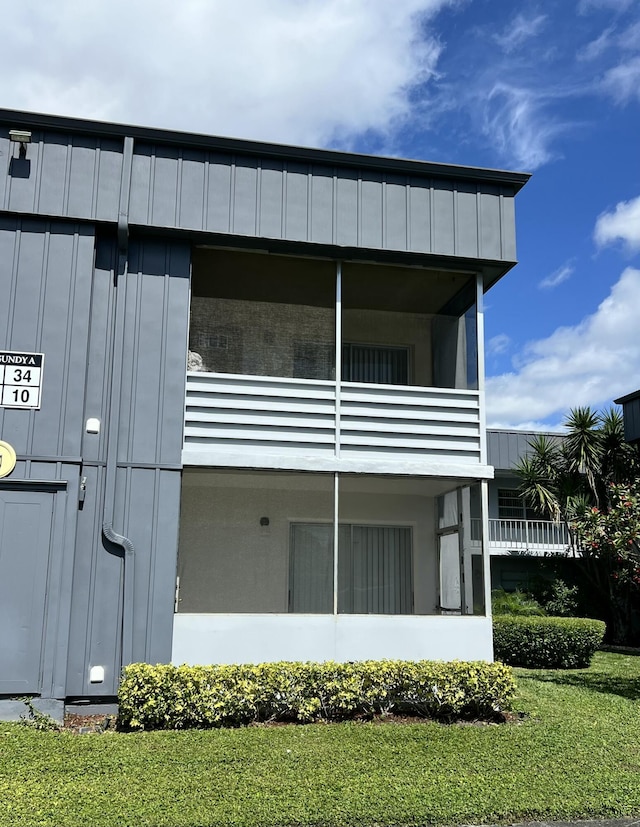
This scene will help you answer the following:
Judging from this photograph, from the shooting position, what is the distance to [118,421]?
29.9 feet

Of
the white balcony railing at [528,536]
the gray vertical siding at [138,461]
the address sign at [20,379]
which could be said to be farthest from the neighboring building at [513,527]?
the address sign at [20,379]

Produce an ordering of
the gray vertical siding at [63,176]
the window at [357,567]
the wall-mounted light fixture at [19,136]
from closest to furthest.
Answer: the wall-mounted light fixture at [19,136], the gray vertical siding at [63,176], the window at [357,567]

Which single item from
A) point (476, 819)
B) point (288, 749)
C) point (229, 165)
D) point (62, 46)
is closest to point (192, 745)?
point (288, 749)

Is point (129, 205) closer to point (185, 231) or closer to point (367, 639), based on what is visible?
point (185, 231)

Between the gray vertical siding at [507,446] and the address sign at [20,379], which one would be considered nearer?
the address sign at [20,379]

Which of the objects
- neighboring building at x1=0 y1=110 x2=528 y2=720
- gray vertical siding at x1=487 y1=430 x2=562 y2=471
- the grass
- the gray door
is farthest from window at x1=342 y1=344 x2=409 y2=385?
gray vertical siding at x1=487 y1=430 x2=562 y2=471

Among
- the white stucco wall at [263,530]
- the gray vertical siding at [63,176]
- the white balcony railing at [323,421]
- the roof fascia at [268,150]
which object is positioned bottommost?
the white stucco wall at [263,530]

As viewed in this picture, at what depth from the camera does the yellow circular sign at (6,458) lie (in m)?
8.56

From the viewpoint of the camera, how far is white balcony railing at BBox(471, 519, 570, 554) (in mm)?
20219

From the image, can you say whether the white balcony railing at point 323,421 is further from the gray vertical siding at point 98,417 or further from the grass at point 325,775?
the grass at point 325,775

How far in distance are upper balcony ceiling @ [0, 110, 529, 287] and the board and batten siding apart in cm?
1

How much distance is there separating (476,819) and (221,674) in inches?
129

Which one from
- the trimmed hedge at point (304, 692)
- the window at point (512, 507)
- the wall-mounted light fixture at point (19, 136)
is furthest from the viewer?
the window at point (512, 507)

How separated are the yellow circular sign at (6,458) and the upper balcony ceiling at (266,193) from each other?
2.67m
